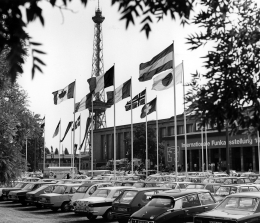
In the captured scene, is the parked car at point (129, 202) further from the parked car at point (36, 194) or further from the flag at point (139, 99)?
the flag at point (139, 99)

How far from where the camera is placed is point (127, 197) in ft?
59.0

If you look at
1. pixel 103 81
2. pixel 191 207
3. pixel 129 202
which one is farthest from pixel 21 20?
pixel 103 81

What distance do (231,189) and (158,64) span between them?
1079cm

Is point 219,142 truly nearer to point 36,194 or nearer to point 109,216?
point 36,194

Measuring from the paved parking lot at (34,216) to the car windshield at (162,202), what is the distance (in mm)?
5676

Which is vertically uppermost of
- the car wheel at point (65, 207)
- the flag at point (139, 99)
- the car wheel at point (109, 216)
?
the flag at point (139, 99)

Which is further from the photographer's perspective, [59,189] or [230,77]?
[59,189]

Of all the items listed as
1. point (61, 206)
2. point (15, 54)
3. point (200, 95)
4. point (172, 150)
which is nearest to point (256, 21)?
point (200, 95)

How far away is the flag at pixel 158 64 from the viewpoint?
28172mm

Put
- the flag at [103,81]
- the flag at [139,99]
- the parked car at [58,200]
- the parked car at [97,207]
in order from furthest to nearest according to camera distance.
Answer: the flag at [139,99], the flag at [103,81], the parked car at [58,200], the parked car at [97,207]

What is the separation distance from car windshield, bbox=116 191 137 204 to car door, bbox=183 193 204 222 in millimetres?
3629

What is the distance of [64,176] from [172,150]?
24.9 metres

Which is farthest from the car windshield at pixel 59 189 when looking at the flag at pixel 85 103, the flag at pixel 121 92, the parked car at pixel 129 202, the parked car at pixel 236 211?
the parked car at pixel 236 211

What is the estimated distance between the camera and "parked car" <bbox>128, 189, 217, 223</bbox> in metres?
13.5
